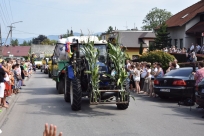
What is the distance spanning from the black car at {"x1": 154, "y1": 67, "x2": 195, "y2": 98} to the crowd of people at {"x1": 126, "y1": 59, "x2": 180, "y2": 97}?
172 centimetres

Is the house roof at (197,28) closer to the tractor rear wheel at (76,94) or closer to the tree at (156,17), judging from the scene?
the tractor rear wheel at (76,94)

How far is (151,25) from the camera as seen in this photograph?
10312cm

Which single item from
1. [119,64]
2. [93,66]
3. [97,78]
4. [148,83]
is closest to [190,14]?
[148,83]

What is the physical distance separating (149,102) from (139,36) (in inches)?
2212

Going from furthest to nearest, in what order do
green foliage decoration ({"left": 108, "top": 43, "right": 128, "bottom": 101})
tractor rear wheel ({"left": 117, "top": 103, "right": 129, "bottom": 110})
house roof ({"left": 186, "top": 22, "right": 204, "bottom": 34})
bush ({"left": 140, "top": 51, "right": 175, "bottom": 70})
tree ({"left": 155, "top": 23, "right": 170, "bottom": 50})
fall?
tree ({"left": 155, "top": 23, "right": 170, "bottom": 50}) < house roof ({"left": 186, "top": 22, "right": 204, "bottom": 34}) < bush ({"left": 140, "top": 51, "right": 175, "bottom": 70}) < tractor rear wheel ({"left": 117, "top": 103, "right": 129, "bottom": 110}) < green foliage decoration ({"left": 108, "top": 43, "right": 128, "bottom": 101})

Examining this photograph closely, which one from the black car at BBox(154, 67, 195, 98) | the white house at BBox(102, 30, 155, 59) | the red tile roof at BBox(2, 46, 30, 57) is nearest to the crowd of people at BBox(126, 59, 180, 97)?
the black car at BBox(154, 67, 195, 98)

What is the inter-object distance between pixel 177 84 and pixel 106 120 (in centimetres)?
507

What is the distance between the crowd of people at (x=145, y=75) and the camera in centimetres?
1884

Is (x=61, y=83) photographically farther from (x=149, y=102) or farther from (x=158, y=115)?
(x=158, y=115)

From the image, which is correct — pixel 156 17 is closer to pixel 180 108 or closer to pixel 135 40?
pixel 135 40

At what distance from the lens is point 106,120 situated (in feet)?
38.2

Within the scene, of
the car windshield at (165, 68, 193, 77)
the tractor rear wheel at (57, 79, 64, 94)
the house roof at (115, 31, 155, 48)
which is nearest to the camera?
the car windshield at (165, 68, 193, 77)

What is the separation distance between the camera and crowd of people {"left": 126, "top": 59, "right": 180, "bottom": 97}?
18844 millimetres

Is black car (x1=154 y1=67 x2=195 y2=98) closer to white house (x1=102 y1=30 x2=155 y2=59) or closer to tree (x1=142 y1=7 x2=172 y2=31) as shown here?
white house (x1=102 y1=30 x2=155 y2=59)
